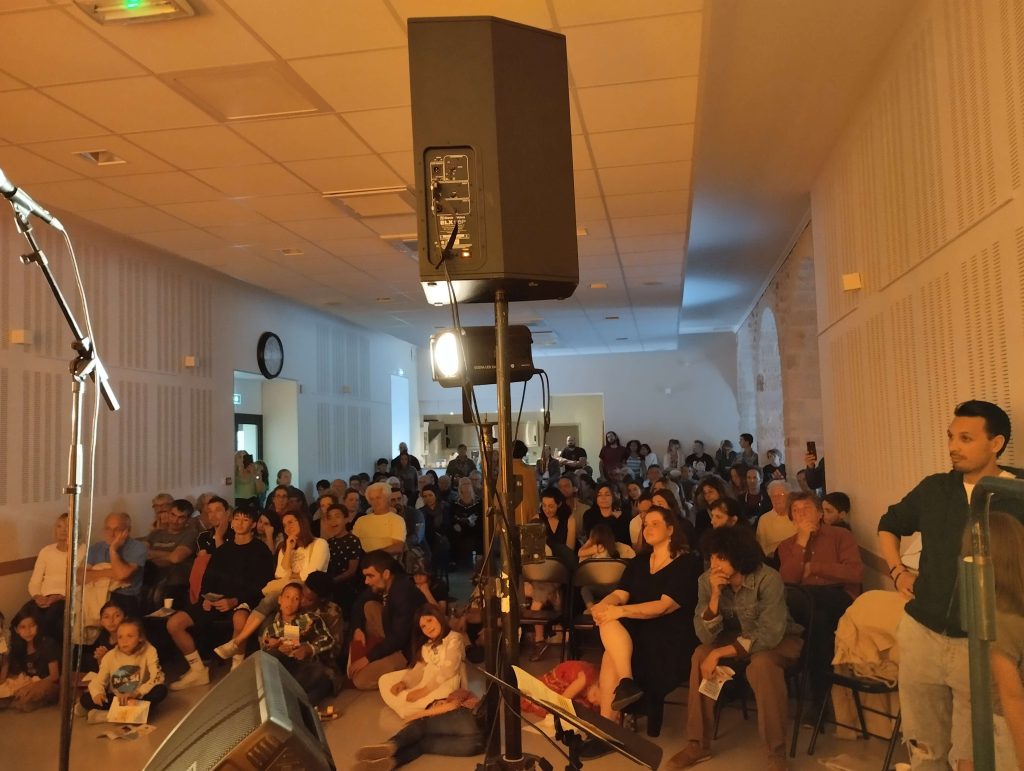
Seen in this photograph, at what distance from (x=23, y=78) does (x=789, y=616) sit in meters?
4.46

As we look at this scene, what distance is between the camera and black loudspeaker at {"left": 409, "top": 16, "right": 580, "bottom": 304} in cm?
192

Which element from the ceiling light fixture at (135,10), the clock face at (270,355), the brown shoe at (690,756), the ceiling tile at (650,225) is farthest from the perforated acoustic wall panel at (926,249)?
the clock face at (270,355)

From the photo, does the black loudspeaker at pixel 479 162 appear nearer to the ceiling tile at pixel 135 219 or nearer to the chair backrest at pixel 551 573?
the chair backrest at pixel 551 573

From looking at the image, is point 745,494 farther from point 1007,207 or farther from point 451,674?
point 1007,207

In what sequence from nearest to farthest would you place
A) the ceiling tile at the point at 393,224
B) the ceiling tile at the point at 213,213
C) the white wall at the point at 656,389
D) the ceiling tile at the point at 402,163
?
the ceiling tile at the point at 402,163, the ceiling tile at the point at 213,213, the ceiling tile at the point at 393,224, the white wall at the point at 656,389

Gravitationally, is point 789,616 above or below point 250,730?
below

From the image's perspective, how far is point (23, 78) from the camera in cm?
369

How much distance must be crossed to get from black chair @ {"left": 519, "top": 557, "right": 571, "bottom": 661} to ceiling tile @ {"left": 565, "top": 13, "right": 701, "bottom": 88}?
2997mm

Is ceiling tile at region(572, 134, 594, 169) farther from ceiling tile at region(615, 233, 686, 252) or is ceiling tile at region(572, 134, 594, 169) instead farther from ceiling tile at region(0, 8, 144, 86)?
ceiling tile at region(0, 8, 144, 86)

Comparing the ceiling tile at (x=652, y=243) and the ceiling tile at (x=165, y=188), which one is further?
the ceiling tile at (x=652, y=243)

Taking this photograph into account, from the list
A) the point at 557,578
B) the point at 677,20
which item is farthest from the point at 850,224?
the point at 557,578

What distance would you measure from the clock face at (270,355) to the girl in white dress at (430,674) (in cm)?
528

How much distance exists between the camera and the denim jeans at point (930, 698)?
8.48 feet

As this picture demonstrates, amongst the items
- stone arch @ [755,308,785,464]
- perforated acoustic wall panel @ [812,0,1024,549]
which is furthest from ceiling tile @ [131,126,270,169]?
stone arch @ [755,308,785,464]
